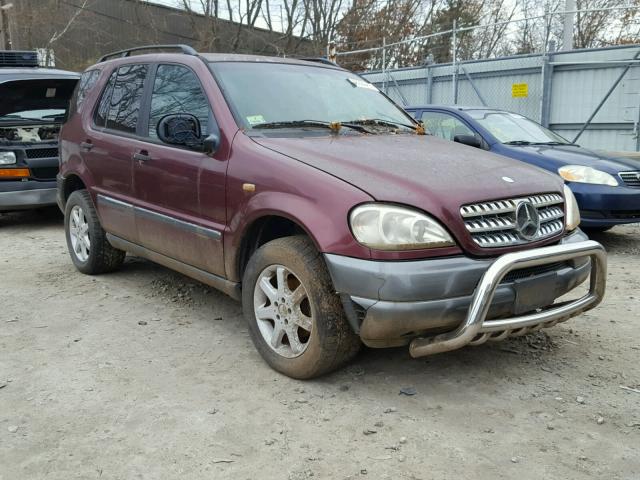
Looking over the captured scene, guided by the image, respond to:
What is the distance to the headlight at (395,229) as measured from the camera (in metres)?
2.90

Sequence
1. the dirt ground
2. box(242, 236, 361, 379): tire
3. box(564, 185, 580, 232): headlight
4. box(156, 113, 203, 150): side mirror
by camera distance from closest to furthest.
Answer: the dirt ground, box(242, 236, 361, 379): tire, box(564, 185, 580, 232): headlight, box(156, 113, 203, 150): side mirror

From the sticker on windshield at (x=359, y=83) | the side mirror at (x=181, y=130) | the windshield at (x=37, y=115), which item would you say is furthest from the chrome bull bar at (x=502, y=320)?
the windshield at (x=37, y=115)

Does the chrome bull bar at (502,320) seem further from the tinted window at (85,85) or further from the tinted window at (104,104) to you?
the tinted window at (85,85)

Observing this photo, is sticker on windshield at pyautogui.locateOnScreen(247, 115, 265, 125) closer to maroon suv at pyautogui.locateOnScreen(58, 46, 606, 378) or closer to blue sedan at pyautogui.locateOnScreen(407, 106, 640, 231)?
maroon suv at pyautogui.locateOnScreen(58, 46, 606, 378)

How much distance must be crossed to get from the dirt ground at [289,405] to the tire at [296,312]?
14 centimetres

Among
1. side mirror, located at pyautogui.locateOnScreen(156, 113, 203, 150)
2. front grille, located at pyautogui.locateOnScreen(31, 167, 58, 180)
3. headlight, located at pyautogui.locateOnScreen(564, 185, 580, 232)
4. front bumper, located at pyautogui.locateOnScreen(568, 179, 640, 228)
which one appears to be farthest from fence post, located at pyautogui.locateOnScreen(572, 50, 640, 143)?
side mirror, located at pyautogui.locateOnScreen(156, 113, 203, 150)

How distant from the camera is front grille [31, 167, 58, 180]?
786 cm

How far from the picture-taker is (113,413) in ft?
10.1

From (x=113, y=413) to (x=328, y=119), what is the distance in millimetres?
2220

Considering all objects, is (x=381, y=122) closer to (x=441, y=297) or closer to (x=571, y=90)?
(x=441, y=297)

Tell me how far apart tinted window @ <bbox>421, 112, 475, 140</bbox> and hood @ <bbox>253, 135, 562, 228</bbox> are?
11.5ft

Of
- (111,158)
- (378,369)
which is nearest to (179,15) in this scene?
(111,158)

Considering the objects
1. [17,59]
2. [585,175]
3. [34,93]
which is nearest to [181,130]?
[585,175]

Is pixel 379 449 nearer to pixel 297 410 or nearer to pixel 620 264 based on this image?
pixel 297 410
